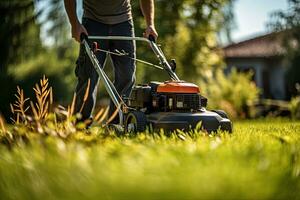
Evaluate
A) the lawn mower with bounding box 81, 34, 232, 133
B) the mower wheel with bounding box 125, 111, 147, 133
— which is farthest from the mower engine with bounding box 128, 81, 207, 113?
the mower wheel with bounding box 125, 111, 147, 133

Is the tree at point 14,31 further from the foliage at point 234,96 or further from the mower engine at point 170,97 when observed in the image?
the mower engine at point 170,97

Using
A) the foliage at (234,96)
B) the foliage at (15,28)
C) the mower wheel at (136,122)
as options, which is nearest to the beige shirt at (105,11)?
the mower wheel at (136,122)

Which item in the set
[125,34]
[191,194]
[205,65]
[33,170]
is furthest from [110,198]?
[205,65]

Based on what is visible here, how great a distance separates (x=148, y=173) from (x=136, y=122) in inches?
78.2

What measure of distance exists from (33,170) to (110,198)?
39 centimetres

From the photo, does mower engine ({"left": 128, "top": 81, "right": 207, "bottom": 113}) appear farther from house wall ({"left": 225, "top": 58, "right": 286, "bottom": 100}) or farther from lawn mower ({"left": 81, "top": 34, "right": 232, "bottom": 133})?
house wall ({"left": 225, "top": 58, "right": 286, "bottom": 100})

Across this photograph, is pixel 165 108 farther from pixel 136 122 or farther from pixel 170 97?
pixel 136 122

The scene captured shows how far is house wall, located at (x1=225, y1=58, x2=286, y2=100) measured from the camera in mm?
24531

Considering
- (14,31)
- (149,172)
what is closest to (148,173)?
(149,172)

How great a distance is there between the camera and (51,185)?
160 cm

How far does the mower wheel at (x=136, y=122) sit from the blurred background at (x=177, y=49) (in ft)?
20.1

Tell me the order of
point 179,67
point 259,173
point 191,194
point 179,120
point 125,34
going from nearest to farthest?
point 191,194 → point 259,173 → point 179,120 → point 125,34 → point 179,67

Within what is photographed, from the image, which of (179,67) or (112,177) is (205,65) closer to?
(179,67)

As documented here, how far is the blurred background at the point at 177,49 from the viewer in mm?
11750
